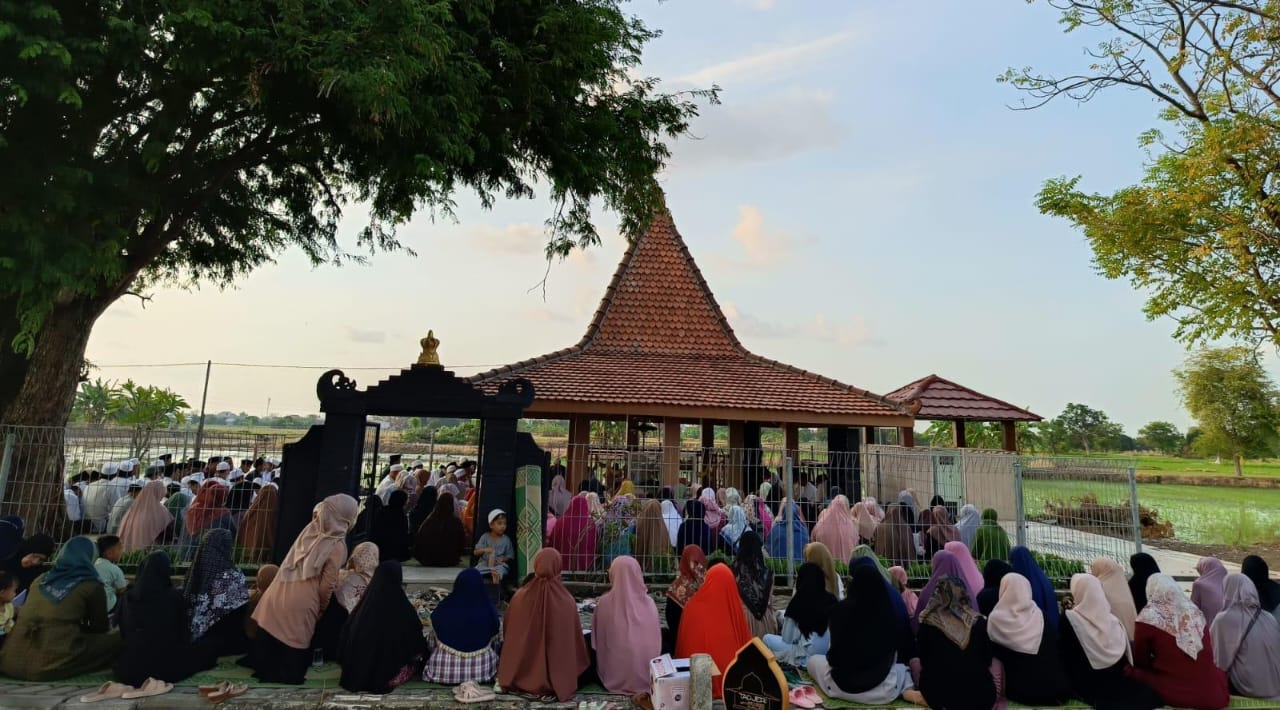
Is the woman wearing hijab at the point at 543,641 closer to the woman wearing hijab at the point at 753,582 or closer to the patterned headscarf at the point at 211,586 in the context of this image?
the woman wearing hijab at the point at 753,582

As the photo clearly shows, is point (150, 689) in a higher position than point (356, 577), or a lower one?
lower

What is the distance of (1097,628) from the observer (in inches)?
182

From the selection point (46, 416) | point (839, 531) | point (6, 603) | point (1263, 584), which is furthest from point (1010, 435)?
point (46, 416)

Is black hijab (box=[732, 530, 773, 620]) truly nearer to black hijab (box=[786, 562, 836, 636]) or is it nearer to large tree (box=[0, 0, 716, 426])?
black hijab (box=[786, 562, 836, 636])

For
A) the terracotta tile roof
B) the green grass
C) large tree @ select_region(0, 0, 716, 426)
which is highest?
Answer: large tree @ select_region(0, 0, 716, 426)

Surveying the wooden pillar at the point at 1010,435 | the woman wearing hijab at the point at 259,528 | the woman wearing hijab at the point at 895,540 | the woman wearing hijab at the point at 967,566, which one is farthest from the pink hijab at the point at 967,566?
the wooden pillar at the point at 1010,435

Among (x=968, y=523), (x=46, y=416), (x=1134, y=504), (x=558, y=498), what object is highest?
(x=46, y=416)

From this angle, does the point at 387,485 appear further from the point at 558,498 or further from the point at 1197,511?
the point at 1197,511

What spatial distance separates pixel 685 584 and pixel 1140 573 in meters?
4.13

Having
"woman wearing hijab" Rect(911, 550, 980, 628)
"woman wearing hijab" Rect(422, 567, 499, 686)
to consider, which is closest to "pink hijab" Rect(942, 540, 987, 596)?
"woman wearing hijab" Rect(911, 550, 980, 628)

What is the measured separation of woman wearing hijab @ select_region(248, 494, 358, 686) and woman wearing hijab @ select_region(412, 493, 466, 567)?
140 inches

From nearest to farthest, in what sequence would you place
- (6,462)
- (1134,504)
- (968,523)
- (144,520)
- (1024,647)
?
1. (1024,647)
2. (6,462)
3. (1134,504)
4. (144,520)
5. (968,523)

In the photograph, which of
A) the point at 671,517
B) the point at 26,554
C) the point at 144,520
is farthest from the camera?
the point at 671,517

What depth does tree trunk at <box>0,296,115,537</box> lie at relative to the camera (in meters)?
8.11
